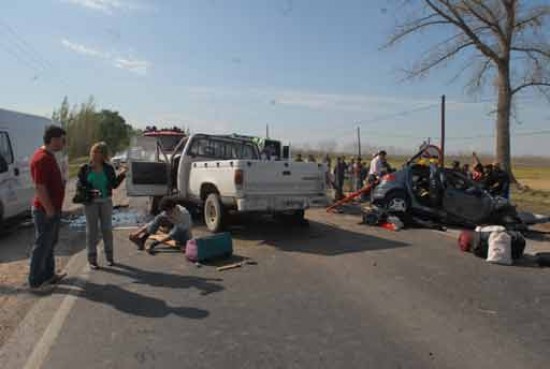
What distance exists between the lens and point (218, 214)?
952cm

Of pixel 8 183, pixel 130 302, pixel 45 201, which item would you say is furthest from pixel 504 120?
pixel 45 201

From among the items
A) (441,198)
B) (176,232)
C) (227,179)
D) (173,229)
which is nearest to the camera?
(176,232)

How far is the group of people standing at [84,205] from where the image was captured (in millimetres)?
5805

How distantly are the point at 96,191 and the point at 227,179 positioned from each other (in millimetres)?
3033

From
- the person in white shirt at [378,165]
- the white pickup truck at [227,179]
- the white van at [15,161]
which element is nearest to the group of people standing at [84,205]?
the white pickup truck at [227,179]

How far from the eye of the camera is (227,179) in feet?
30.6

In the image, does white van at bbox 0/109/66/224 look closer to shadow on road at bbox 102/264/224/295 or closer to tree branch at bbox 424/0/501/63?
shadow on road at bbox 102/264/224/295

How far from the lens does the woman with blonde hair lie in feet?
22.0

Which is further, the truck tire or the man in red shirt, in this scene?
the truck tire

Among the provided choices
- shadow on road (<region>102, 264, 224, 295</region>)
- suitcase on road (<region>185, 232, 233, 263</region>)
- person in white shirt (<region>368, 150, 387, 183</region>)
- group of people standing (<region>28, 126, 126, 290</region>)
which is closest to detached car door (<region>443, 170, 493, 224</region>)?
person in white shirt (<region>368, 150, 387, 183</region>)

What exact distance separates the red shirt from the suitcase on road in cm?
208

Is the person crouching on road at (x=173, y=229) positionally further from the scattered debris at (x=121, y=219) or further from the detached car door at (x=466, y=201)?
the detached car door at (x=466, y=201)

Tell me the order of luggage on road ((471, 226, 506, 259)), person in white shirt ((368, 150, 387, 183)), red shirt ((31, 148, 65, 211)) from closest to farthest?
red shirt ((31, 148, 65, 211)) → luggage on road ((471, 226, 506, 259)) → person in white shirt ((368, 150, 387, 183))

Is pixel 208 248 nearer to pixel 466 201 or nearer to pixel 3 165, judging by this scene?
pixel 3 165
